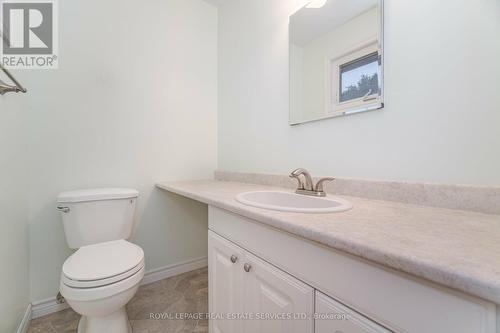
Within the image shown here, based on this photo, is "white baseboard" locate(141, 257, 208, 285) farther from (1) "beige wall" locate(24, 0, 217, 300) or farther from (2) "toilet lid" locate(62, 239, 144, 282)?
(2) "toilet lid" locate(62, 239, 144, 282)

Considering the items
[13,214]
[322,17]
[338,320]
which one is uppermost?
[322,17]

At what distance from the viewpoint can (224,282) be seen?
98 centimetres

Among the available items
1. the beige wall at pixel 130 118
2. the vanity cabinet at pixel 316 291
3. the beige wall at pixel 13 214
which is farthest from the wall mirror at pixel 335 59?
the beige wall at pixel 13 214

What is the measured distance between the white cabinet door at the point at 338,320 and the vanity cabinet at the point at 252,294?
28mm

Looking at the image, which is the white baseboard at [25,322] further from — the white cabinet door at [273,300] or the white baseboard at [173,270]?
the white cabinet door at [273,300]

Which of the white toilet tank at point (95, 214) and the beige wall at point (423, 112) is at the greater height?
the beige wall at point (423, 112)

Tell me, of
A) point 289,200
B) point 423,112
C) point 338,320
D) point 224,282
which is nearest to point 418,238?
point 338,320

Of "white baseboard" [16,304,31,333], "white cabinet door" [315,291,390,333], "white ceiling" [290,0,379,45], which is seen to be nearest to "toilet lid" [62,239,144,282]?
"white baseboard" [16,304,31,333]

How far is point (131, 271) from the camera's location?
3.39 ft

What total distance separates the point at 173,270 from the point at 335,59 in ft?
6.47

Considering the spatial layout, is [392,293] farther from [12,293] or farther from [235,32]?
[235,32]

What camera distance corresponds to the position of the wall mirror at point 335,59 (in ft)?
3.22

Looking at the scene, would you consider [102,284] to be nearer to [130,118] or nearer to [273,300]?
[273,300]

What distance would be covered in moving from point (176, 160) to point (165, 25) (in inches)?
44.6
